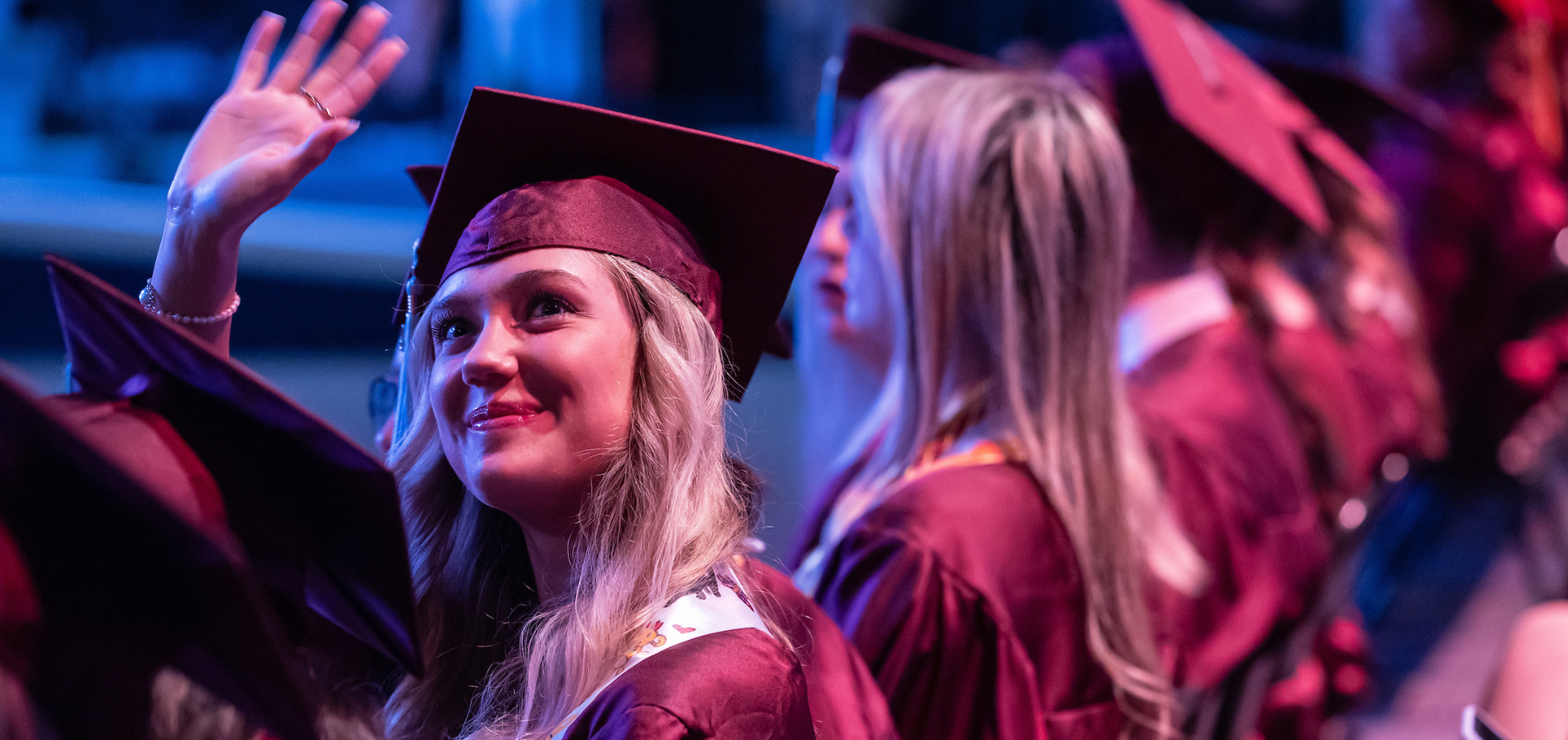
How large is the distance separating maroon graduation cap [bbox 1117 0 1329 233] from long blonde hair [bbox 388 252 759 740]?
3.83 ft

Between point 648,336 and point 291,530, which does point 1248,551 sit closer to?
point 648,336

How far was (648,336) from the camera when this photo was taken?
1.06m

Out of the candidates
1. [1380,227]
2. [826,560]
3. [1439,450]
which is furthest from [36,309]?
[1439,450]

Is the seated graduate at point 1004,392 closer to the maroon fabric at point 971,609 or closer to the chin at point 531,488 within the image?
the maroon fabric at point 971,609

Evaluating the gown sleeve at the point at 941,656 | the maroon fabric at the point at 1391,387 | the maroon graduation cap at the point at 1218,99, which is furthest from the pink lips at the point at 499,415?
the maroon fabric at the point at 1391,387

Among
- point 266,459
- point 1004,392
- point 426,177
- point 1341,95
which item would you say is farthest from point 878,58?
point 1341,95

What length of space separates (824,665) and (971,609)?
1.13 feet

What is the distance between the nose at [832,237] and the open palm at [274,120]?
0.80 metres

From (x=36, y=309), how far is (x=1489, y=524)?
5.58 m

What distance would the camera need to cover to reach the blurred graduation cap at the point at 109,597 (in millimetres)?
729

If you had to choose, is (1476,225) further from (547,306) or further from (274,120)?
(274,120)

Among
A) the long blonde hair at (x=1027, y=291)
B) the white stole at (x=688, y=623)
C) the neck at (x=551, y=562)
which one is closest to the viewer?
the white stole at (x=688, y=623)

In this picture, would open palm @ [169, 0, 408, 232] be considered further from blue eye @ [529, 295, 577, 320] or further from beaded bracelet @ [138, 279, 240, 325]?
blue eye @ [529, 295, 577, 320]

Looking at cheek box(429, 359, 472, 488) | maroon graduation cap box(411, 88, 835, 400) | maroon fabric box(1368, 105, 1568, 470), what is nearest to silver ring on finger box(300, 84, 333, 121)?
maroon graduation cap box(411, 88, 835, 400)
